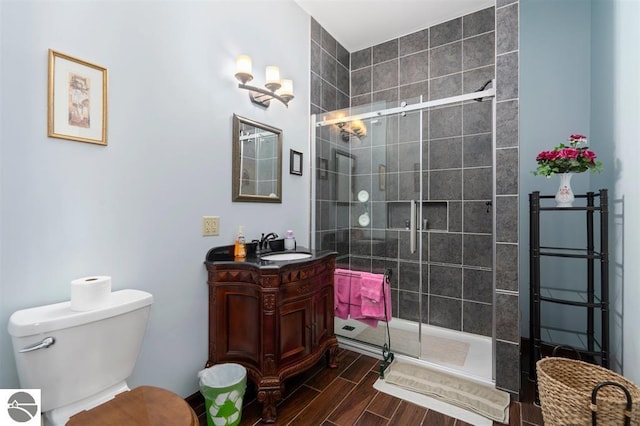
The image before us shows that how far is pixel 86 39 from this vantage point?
126cm

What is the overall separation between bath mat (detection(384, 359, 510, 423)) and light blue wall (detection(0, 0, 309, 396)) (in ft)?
4.46

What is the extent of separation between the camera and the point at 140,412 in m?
0.98

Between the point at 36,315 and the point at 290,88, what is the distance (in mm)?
1921

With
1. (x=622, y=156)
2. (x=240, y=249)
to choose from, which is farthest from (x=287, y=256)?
(x=622, y=156)

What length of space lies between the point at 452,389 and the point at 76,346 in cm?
207

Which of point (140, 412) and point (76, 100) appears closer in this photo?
point (140, 412)

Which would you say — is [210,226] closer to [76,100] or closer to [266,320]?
[266,320]

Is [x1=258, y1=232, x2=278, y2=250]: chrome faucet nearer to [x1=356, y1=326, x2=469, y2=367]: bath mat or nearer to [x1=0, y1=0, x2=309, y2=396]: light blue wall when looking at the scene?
[x1=0, y1=0, x2=309, y2=396]: light blue wall

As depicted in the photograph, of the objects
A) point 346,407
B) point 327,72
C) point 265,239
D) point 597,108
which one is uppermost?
point 327,72

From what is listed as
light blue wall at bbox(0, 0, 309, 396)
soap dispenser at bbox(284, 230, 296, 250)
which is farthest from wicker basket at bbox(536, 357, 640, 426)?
light blue wall at bbox(0, 0, 309, 396)

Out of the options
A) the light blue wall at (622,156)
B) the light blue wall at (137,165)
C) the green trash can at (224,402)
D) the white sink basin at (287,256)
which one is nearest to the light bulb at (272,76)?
the light blue wall at (137,165)

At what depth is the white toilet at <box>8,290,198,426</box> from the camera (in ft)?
3.14
